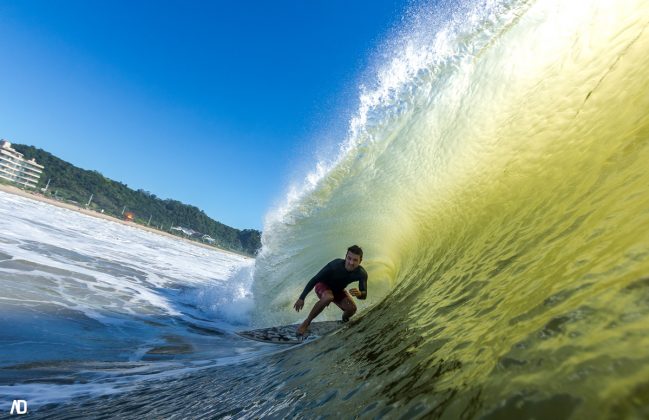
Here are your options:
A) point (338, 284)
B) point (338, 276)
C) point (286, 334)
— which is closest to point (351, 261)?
point (338, 276)

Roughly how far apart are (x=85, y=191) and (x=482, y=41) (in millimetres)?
109222

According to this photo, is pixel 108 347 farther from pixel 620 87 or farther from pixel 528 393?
pixel 620 87

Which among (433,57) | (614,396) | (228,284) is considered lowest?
(614,396)

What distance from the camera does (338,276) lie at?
659cm

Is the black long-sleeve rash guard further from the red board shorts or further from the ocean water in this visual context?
the ocean water

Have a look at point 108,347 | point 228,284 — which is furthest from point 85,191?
point 108,347

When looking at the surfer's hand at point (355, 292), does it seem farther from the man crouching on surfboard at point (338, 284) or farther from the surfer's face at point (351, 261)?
the surfer's face at point (351, 261)

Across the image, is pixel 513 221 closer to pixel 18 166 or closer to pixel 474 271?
pixel 474 271

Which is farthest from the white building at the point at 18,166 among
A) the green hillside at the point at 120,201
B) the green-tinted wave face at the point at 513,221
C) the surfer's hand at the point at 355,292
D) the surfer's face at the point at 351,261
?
the green-tinted wave face at the point at 513,221

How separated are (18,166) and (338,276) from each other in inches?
4375

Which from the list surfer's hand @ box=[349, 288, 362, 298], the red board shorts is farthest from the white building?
surfer's hand @ box=[349, 288, 362, 298]

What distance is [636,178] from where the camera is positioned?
6.40ft

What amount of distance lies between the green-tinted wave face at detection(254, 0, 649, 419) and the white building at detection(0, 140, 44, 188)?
106 meters

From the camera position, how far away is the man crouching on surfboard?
20.9 feet
